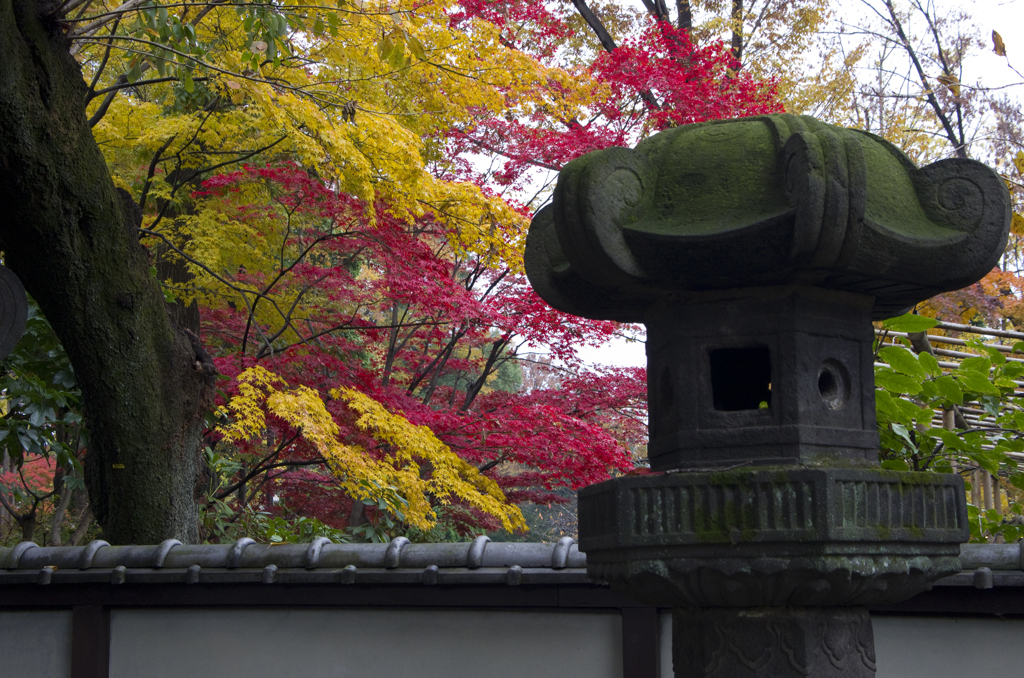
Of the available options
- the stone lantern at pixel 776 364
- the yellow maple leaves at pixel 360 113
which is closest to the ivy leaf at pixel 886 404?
the stone lantern at pixel 776 364

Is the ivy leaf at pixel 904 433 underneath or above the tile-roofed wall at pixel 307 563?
above

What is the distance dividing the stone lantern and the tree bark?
11.0ft

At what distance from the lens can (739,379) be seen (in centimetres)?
299

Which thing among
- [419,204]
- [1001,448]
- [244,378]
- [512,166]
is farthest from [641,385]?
[1001,448]

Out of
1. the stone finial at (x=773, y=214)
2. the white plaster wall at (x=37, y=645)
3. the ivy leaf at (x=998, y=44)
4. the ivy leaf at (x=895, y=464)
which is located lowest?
the white plaster wall at (x=37, y=645)

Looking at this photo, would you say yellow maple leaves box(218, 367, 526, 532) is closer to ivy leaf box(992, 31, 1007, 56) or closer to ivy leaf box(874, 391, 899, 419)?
ivy leaf box(874, 391, 899, 419)

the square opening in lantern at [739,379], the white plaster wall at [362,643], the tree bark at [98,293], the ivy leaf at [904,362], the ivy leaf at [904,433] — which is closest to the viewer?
the square opening in lantern at [739,379]

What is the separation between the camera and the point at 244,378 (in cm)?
634

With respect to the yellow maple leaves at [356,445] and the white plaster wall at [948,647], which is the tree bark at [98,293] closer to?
the yellow maple leaves at [356,445]

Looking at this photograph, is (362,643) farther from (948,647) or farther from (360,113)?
(360,113)

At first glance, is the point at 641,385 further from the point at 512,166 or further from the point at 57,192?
the point at 57,192

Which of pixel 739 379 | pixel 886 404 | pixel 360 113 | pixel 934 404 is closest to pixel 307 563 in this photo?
pixel 739 379

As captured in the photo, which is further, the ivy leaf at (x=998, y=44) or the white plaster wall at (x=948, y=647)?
the ivy leaf at (x=998, y=44)

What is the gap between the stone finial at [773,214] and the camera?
2.31m
